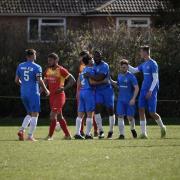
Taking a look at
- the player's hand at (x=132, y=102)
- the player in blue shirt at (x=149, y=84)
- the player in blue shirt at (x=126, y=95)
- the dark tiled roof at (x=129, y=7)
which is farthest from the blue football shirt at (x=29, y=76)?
the dark tiled roof at (x=129, y=7)

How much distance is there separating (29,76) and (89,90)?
5.60ft

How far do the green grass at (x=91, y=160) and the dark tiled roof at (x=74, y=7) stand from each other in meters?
32.8

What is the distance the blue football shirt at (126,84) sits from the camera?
20859 millimetres

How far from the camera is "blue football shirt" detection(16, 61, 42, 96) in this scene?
19938 mm

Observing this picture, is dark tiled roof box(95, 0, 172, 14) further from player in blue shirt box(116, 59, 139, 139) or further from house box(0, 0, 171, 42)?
player in blue shirt box(116, 59, 139, 139)

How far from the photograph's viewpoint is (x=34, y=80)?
20.0 m

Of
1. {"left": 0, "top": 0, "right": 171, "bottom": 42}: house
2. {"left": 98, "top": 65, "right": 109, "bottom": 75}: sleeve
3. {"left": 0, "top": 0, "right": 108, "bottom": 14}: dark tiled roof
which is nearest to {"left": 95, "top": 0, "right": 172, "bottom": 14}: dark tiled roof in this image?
{"left": 0, "top": 0, "right": 171, "bottom": 42}: house

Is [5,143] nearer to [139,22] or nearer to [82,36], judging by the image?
[82,36]

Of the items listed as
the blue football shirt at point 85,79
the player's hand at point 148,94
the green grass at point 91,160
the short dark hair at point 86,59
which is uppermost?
the short dark hair at point 86,59

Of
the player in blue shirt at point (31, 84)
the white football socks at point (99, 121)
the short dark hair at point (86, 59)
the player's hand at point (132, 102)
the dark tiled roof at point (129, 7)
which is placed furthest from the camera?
the dark tiled roof at point (129, 7)

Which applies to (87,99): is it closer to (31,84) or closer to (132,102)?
(132,102)

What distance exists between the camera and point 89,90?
20.8 m

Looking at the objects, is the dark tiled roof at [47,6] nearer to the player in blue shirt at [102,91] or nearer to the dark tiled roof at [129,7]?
the dark tiled roof at [129,7]

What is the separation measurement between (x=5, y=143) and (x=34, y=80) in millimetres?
2263
